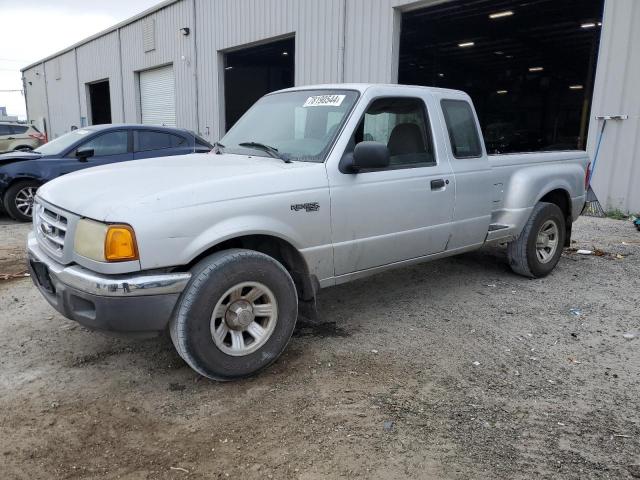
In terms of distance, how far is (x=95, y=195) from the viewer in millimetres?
3113

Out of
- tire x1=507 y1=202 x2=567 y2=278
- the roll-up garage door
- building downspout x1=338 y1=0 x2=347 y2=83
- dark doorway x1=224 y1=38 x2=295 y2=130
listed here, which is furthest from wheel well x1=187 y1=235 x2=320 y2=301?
dark doorway x1=224 y1=38 x2=295 y2=130

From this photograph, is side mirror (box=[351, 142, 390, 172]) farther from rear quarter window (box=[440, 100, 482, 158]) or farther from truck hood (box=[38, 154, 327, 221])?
rear quarter window (box=[440, 100, 482, 158])

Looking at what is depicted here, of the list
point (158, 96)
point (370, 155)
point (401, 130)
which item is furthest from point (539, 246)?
point (158, 96)

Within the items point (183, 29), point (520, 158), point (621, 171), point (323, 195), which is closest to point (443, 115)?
point (520, 158)

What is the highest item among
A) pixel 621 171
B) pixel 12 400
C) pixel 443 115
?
pixel 443 115

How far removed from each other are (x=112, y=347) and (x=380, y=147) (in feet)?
8.15

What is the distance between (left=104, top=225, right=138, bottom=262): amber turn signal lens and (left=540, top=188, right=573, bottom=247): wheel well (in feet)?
15.1

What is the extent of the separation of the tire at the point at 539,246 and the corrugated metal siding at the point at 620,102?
167 inches

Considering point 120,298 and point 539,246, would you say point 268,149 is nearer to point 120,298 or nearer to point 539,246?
point 120,298

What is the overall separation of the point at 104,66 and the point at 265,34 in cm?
1278

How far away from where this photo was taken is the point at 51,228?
3.36m

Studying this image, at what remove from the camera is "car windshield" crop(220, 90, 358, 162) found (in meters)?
3.88

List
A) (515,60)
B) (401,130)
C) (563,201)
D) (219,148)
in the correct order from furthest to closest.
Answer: (515,60) < (563,201) < (219,148) < (401,130)

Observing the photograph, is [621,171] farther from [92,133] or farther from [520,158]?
[92,133]
